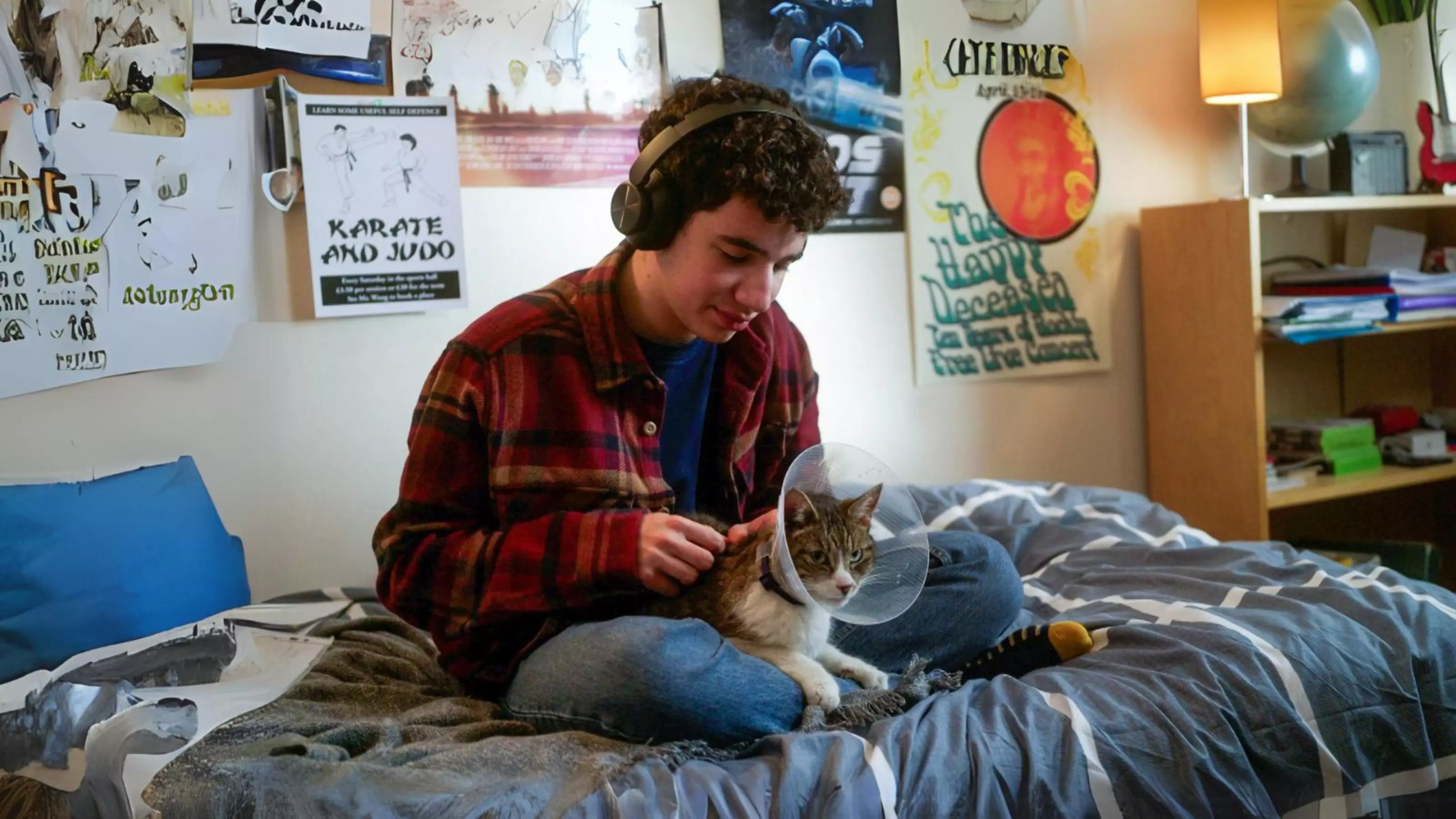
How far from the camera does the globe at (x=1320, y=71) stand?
93.9 inches

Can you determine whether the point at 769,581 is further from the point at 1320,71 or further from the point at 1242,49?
the point at 1320,71

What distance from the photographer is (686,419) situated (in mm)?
1410

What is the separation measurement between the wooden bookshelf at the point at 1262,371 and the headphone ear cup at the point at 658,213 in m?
1.53

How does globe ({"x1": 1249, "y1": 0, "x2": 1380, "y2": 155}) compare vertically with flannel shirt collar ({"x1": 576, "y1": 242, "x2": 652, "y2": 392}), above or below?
above

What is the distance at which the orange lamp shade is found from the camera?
7.60ft

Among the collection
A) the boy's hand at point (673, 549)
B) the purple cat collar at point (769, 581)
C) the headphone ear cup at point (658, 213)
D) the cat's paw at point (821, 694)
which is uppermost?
the headphone ear cup at point (658, 213)

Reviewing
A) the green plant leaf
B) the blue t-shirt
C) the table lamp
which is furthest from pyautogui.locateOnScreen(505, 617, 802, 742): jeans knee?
the green plant leaf

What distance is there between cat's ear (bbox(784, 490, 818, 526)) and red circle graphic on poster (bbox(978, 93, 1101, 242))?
145cm

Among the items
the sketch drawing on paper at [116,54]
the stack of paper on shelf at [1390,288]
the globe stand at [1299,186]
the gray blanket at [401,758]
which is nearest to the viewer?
the gray blanket at [401,758]

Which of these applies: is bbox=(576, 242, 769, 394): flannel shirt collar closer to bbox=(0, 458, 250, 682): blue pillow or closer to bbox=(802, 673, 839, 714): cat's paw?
bbox=(802, 673, 839, 714): cat's paw

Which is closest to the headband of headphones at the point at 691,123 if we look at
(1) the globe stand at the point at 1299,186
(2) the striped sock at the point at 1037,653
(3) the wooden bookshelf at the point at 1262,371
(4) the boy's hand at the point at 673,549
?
(4) the boy's hand at the point at 673,549

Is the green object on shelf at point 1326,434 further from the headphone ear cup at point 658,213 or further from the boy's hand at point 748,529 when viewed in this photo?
the headphone ear cup at point 658,213

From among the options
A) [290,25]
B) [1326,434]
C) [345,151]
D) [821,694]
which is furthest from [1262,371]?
[290,25]

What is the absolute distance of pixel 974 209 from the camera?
2.45 m
